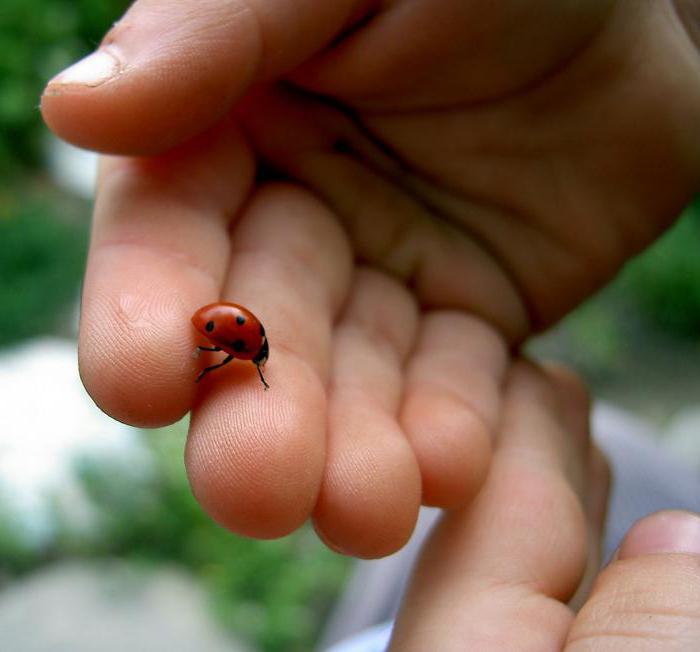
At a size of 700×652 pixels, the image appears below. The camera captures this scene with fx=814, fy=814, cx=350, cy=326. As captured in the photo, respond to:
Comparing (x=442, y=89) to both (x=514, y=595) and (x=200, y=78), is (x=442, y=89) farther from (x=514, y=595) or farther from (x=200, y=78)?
(x=514, y=595)

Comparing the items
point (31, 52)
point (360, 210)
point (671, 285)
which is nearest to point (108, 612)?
point (360, 210)

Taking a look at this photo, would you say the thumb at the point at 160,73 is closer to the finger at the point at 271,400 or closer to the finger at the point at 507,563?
the finger at the point at 271,400

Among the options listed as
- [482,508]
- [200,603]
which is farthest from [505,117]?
[200,603]

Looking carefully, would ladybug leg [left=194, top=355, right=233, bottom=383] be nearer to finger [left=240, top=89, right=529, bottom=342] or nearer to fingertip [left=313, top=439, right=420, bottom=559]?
fingertip [left=313, top=439, right=420, bottom=559]

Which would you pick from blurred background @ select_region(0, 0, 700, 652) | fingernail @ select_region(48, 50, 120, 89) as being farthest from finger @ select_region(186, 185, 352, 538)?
blurred background @ select_region(0, 0, 700, 652)

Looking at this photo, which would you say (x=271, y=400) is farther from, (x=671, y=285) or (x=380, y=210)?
(x=671, y=285)

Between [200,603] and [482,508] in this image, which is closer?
[482,508]
